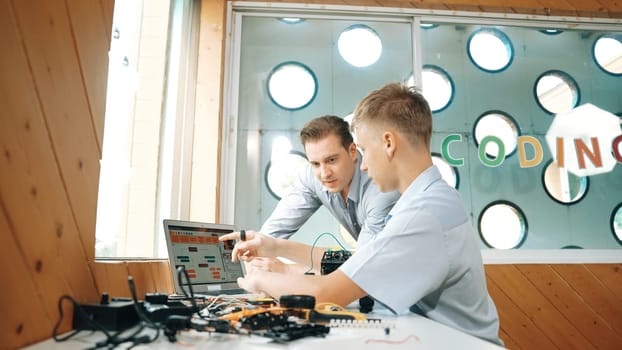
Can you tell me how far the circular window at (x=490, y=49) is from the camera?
9.52 ft

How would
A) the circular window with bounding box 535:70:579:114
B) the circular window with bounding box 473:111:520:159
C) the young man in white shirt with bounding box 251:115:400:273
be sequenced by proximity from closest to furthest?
the young man in white shirt with bounding box 251:115:400:273
the circular window with bounding box 473:111:520:159
the circular window with bounding box 535:70:579:114

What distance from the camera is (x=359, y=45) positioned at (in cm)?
287

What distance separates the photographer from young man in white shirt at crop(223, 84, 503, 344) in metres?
1.07

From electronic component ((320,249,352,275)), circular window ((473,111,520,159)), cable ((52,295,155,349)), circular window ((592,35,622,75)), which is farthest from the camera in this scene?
circular window ((592,35,622,75))

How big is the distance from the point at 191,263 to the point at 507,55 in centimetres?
242

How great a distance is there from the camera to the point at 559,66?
2.96m

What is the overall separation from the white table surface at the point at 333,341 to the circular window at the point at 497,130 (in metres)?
2.09

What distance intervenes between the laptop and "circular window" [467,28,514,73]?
199cm

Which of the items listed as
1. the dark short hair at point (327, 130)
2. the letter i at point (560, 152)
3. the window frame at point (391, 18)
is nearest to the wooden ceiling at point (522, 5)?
the window frame at point (391, 18)

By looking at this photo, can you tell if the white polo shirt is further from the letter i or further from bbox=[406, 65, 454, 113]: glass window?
the letter i

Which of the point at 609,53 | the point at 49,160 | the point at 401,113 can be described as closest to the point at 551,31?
the point at 609,53

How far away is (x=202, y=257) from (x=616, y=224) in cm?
255

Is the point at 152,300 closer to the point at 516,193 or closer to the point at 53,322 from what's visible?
the point at 53,322

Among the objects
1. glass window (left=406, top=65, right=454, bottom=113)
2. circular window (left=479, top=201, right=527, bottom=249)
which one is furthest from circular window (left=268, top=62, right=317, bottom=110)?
circular window (left=479, top=201, right=527, bottom=249)
